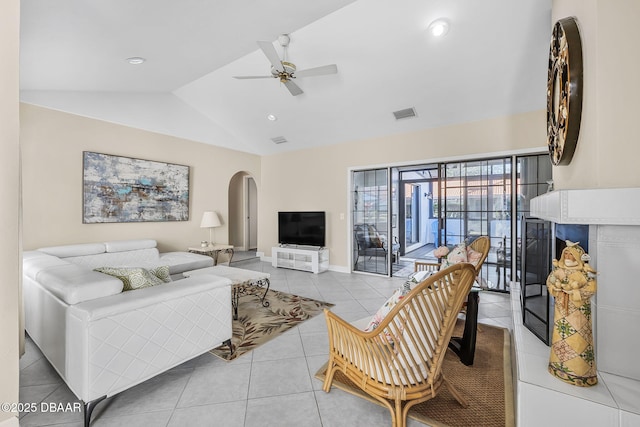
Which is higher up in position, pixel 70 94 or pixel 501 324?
pixel 70 94

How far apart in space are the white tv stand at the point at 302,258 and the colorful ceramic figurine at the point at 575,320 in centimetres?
449

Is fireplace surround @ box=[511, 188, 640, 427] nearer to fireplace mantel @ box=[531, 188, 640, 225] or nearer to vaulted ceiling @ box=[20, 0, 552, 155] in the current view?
fireplace mantel @ box=[531, 188, 640, 225]

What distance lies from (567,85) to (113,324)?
2.82m

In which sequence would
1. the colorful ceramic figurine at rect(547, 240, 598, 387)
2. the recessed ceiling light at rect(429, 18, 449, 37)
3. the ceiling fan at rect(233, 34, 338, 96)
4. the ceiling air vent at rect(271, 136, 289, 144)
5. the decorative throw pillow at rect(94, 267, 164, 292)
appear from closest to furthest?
the colorful ceramic figurine at rect(547, 240, 598, 387) < the decorative throw pillow at rect(94, 267, 164, 292) < the recessed ceiling light at rect(429, 18, 449, 37) < the ceiling fan at rect(233, 34, 338, 96) < the ceiling air vent at rect(271, 136, 289, 144)

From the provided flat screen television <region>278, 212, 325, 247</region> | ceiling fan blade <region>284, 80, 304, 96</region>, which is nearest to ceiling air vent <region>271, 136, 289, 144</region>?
flat screen television <region>278, 212, 325, 247</region>

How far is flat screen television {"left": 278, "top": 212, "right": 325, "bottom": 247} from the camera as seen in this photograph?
5718mm

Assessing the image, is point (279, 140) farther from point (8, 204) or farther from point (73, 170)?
point (8, 204)

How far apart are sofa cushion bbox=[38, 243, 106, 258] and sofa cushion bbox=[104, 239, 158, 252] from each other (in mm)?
85

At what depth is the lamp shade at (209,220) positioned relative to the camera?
18.0ft

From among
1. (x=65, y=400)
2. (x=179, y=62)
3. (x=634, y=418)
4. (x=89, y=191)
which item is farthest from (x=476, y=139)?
(x=89, y=191)

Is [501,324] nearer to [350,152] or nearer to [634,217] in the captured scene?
[634,217]

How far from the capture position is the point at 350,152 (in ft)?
18.0

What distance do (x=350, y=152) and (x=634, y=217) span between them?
4648 mm

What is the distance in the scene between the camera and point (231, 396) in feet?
6.17
